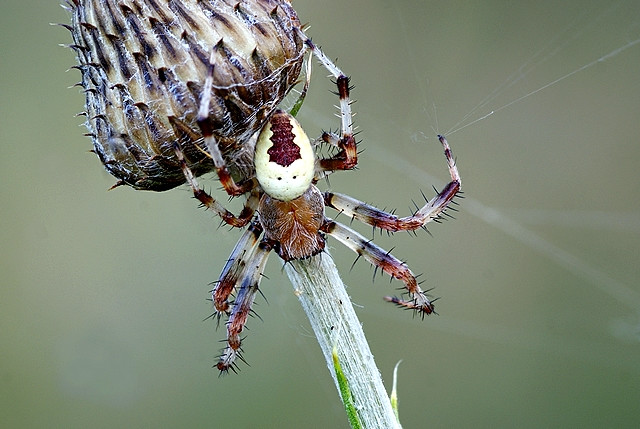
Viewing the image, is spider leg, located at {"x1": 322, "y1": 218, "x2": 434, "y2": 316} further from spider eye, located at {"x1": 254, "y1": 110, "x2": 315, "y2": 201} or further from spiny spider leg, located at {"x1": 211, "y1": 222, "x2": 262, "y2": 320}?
spider eye, located at {"x1": 254, "y1": 110, "x2": 315, "y2": 201}

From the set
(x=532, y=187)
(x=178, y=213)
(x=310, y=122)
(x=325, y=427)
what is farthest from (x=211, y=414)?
(x=532, y=187)

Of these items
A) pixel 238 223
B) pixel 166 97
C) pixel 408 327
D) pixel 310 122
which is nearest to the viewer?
pixel 166 97

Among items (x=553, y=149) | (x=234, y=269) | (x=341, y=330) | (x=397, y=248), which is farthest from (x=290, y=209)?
(x=553, y=149)

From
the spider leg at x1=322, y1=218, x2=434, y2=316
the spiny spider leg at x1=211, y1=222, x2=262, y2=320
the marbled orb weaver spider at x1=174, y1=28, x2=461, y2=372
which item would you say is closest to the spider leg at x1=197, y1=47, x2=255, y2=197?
the marbled orb weaver spider at x1=174, y1=28, x2=461, y2=372

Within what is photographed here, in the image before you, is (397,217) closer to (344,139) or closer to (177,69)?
(344,139)

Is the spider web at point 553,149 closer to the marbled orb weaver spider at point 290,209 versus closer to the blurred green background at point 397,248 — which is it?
the blurred green background at point 397,248

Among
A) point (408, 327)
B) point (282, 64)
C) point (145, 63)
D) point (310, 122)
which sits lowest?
point (145, 63)

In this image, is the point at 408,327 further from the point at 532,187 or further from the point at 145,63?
the point at 145,63
